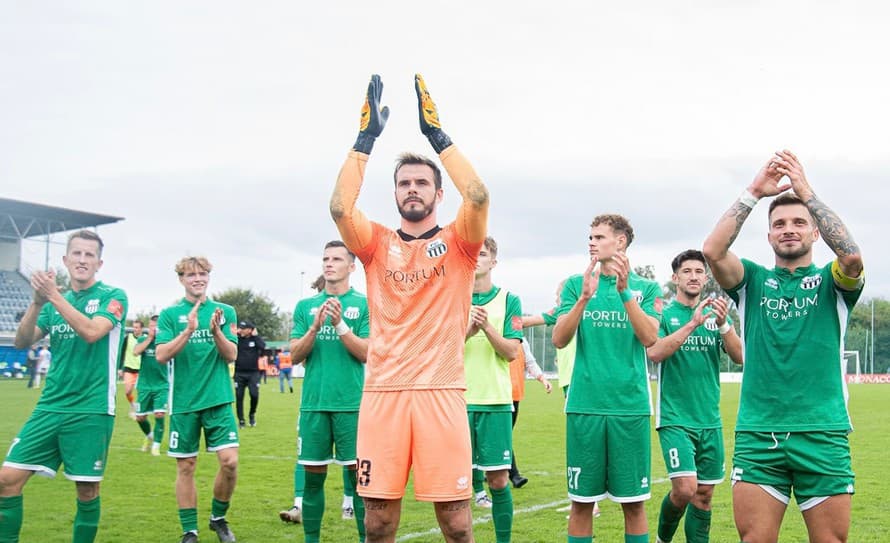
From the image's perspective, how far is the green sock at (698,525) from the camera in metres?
7.73

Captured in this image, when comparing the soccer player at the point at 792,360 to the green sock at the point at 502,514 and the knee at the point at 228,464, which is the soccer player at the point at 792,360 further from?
the knee at the point at 228,464

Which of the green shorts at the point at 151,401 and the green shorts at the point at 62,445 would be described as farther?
the green shorts at the point at 151,401

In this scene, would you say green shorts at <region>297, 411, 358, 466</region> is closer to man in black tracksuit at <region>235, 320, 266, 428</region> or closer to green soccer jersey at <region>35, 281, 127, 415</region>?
green soccer jersey at <region>35, 281, 127, 415</region>

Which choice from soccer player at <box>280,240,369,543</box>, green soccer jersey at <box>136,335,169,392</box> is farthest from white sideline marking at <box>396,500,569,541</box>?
green soccer jersey at <box>136,335,169,392</box>

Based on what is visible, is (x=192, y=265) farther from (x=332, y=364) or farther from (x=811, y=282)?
(x=811, y=282)

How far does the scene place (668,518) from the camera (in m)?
7.77

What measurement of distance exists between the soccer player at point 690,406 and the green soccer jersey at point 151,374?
10.3 metres

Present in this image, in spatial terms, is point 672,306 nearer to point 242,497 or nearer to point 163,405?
point 242,497

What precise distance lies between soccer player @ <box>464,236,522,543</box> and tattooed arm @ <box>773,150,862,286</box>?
3.72 meters

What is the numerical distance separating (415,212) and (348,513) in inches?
232

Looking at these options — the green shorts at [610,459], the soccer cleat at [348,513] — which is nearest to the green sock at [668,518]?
the green shorts at [610,459]

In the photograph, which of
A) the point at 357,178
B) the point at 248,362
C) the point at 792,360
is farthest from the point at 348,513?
the point at 248,362

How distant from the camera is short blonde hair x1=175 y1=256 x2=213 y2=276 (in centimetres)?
929

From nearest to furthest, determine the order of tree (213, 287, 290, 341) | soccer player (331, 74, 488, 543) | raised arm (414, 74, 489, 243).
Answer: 1. soccer player (331, 74, 488, 543)
2. raised arm (414, 74, 489, 243)
3. tree (213, 287, 290, 341)
